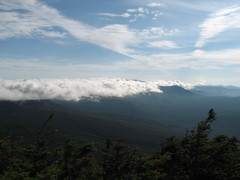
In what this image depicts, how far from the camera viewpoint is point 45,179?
25000 millimetres

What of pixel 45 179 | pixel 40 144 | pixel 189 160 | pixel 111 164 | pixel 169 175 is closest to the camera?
pixel 45 179

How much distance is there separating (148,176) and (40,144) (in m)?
23.6

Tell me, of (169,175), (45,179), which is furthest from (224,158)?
(45,179)

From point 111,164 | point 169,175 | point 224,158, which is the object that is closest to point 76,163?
point 111,164

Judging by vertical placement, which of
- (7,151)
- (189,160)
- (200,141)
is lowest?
(7,151)

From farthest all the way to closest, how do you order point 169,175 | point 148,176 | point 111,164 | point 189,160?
point 111,164 → point 189,160 → point 169,175 → point 148,176

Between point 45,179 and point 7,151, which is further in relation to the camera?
point 7,151

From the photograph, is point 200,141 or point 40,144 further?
point 40,144

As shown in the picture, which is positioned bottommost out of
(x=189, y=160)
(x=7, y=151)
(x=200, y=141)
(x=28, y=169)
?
(x=28, y=169)

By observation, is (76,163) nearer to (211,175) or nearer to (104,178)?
(104,178)

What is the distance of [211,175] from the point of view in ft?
89.9

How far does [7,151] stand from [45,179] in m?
15.3

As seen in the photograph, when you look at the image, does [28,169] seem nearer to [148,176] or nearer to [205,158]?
[148,176]

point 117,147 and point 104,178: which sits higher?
point 117,147
